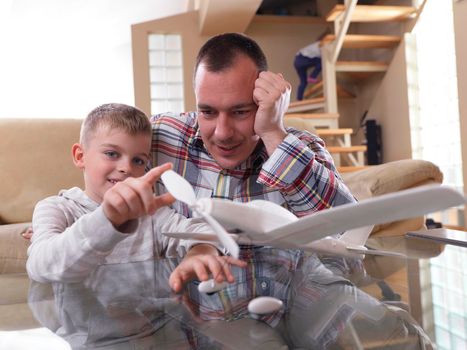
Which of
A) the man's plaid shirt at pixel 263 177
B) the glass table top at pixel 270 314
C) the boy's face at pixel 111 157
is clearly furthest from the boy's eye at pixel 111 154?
the glass table top at pixel 270 314

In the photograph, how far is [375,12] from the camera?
439 cm

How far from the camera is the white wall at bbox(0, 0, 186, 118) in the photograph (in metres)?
5.25

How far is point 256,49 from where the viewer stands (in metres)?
1.22

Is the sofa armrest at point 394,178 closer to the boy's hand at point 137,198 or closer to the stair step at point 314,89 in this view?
the boy's hand at point 137,198

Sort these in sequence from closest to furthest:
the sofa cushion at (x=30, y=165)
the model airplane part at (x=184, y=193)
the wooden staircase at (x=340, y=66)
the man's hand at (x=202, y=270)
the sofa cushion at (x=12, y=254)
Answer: the model airplane part at (x=184, y=193), the man's hand at (x=202, y=270), the sofa cushion at (x=12, y=254), the sofa cushion at (x=30, y=165), the wooden staircase at (x=340, y=66)

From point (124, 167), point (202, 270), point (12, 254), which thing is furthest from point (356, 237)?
point (12, 254)

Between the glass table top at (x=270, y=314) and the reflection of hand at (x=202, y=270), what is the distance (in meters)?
0.01

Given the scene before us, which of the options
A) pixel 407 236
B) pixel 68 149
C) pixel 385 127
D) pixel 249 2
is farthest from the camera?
pixel 385 127

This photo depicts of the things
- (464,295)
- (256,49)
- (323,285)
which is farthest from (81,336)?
(256,49)

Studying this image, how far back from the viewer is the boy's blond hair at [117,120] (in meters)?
1.10

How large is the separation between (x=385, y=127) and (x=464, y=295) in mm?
4796

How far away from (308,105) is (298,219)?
14.6ft

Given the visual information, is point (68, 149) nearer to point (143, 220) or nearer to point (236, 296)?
point (143, 220)

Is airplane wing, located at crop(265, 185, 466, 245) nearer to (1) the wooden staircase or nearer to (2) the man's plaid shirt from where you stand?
(2) the man's plaid shirt
